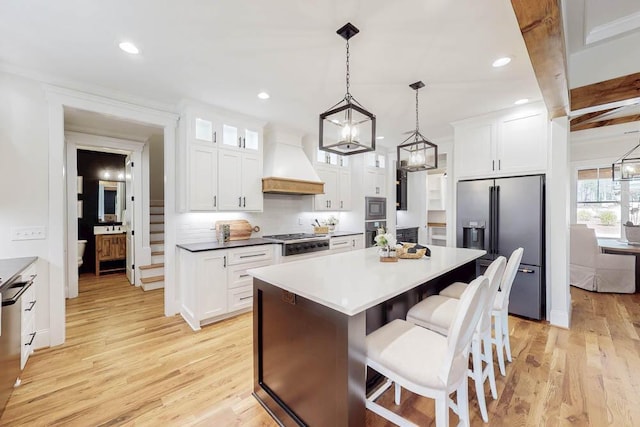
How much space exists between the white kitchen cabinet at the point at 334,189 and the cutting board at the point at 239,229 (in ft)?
4.01

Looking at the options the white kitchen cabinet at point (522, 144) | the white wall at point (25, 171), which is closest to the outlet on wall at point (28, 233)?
the white wall at point (25, 171)

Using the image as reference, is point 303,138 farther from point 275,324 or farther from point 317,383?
point 317,383

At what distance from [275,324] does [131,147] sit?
14.4 ft

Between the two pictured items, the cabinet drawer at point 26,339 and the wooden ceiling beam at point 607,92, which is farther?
the wooden ceiling beam at point 607,92

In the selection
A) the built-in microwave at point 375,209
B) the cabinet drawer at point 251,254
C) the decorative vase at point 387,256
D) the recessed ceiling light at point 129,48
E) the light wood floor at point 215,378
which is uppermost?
the recessed ceiling light at point 129,48

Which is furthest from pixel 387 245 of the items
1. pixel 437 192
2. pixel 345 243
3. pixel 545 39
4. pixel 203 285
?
pixel 437 192

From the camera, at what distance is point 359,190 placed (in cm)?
521

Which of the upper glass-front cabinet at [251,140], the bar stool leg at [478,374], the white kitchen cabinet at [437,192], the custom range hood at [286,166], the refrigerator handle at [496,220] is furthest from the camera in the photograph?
the white kitchen cabinet at [437,192]

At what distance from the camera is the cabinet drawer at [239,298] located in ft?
10.9

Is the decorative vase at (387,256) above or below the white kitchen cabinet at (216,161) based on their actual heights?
below

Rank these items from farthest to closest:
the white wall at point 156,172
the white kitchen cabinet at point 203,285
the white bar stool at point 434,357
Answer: the white wall at point 156,172 < the white kitchen cabinet at point 203,285 < the white bar stool at point 434,357

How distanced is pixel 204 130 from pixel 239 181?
760mm

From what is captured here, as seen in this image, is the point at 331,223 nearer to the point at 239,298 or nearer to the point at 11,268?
the point at 239,298

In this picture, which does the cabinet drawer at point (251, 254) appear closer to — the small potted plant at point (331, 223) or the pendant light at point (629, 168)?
the small potted plant at point (331, 223)
